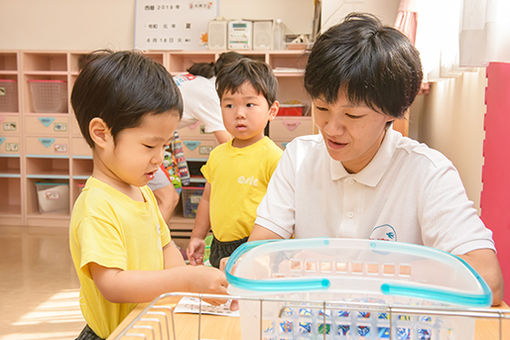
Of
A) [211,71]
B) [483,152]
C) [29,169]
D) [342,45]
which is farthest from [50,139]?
[342,45]

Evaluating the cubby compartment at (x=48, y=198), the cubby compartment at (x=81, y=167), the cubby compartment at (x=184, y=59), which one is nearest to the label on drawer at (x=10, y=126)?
the cubby compartment at (x=48, y=198)

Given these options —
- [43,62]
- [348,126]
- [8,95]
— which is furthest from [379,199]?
[43,62]

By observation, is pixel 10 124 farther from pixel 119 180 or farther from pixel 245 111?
pixel 119 180

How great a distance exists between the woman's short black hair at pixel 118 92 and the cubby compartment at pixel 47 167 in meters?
3.81

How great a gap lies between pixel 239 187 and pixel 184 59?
3066 millimetres

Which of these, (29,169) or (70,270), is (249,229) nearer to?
(70,270)

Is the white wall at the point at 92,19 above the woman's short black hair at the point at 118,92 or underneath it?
above

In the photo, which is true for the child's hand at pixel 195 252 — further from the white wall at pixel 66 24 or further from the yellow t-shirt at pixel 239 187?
the white wall at pixel 66 24

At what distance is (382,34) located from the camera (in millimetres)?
901

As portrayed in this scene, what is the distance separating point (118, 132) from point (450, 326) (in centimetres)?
66

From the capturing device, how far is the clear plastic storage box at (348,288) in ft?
1.41

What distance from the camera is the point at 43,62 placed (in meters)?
4.76

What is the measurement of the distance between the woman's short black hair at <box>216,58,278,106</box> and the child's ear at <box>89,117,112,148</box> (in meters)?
0.91

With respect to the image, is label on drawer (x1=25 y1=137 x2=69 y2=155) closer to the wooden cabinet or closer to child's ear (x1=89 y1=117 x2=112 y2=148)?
the wooden cabinet
